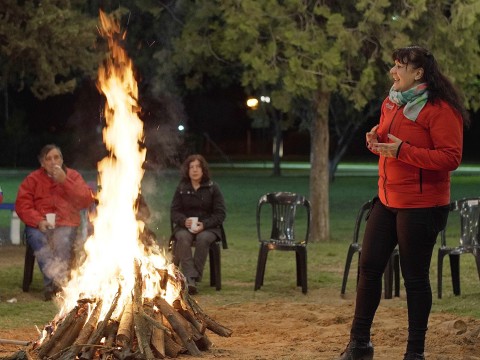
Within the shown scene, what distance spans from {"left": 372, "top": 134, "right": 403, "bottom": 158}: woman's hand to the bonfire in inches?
78.5

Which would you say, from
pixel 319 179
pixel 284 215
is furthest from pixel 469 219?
pixel 319 179

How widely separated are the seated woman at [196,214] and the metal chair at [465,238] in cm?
248

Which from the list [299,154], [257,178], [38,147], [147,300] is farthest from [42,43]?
[299,154]

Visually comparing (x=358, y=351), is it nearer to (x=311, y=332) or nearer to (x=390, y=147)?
(x=390, y=147)

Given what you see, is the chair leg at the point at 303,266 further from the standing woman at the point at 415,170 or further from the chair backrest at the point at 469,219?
the standing woman at the point at 415,170

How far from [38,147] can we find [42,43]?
121ft

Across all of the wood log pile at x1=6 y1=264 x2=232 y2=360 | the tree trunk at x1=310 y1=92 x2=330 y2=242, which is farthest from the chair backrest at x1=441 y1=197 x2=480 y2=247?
the tree trunk at x1=310 y1=92 x2=330 y2=242

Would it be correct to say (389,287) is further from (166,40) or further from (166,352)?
(166,40)

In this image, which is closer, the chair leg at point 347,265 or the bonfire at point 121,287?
the bonfire at point 121,287

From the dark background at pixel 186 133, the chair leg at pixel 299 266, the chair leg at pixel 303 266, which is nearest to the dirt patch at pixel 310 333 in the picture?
the chair leg at pixel 303 266

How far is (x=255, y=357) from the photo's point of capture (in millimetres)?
7254

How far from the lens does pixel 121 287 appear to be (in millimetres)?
7629

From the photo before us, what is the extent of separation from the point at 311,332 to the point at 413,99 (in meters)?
2.72

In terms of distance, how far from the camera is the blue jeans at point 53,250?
10719 mm
